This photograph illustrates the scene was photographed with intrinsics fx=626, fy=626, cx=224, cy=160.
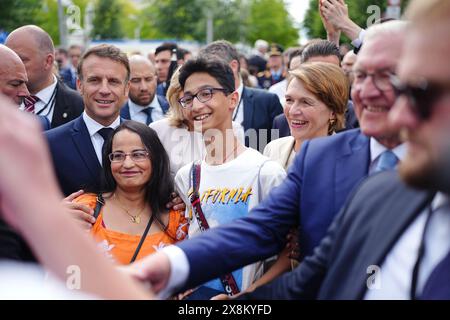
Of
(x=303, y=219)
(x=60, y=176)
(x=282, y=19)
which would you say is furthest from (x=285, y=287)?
(x=282, y=19)

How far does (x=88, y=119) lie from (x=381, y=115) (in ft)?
9.49

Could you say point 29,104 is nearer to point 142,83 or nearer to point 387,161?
point 142,83

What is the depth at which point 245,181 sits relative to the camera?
3.72m

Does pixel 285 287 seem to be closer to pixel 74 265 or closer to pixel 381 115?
pixel 381 115

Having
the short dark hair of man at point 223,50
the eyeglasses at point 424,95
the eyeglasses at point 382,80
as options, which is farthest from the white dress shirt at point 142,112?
the eyeglasses at point 424,95

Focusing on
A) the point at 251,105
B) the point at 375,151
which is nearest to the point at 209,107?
the point at 375,151

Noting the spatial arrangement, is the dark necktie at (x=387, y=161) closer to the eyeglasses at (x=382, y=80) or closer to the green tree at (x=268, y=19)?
the eyeglasses at (x=382, y=80)

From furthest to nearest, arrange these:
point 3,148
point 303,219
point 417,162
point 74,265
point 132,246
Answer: point 132,246, point 303,219, point 417,162, point 74,265, point 3,148

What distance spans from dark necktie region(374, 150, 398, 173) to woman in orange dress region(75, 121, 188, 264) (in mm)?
1845

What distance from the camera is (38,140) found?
124 centimetres

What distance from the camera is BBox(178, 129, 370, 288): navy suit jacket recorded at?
2.51m

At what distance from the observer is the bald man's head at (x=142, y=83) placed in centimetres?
736

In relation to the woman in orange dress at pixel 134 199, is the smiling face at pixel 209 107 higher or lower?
higher

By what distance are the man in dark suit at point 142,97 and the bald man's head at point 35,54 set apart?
1135 mm
